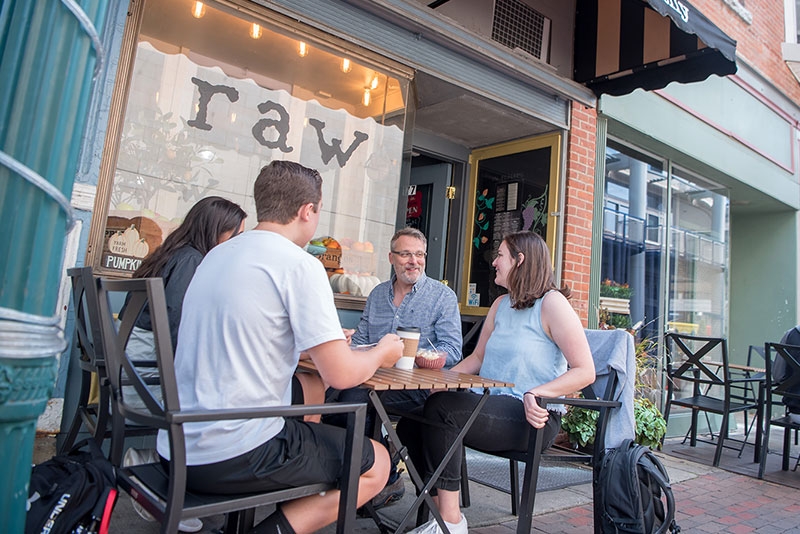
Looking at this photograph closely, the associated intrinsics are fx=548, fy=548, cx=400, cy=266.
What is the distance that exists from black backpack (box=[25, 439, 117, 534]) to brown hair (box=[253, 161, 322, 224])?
835mm

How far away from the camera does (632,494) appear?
221cm

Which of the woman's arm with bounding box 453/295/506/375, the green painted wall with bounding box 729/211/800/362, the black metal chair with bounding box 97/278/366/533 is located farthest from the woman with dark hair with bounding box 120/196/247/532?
the green painted wall with bounding box 729/211/800/362

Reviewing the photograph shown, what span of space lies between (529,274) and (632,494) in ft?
3.32

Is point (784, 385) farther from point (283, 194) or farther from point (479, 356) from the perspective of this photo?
point (283, 194)

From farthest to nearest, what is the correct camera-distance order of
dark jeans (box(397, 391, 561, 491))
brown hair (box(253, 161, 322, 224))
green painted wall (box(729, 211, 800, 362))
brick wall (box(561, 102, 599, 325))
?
1. green painted wall (box(729, 211, 800, 362))
2. brick wall (box(561, 102, 599, 325))
3. dark jeans (box(397, 391, 561, 491))
4. brown hair (box(253, 161, 322, 224))

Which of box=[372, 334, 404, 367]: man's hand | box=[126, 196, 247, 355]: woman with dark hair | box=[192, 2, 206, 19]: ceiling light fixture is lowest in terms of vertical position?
box=[372, 334, 404, 367]: man's hand

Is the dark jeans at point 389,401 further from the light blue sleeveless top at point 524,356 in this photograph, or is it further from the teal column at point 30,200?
the teal column at point 30,200

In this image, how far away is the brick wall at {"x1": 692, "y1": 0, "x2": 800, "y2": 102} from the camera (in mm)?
7160

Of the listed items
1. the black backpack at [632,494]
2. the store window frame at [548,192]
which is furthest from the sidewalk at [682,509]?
the store window frame at [548,192]

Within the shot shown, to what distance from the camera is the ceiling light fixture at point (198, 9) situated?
3602 millimetres

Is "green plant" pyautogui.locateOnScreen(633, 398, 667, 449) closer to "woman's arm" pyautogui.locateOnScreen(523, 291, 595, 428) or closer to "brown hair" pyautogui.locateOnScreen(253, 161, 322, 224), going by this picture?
"woman's arm" pyautogui.locateOnScreen(523, 291, 595, 428)

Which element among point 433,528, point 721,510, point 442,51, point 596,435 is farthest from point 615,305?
point 433,528

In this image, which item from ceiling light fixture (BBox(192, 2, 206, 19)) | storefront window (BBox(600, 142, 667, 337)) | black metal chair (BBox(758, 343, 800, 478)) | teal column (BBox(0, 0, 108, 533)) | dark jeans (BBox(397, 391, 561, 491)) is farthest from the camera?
storefront window (BBox(600, 142, 667, 337))

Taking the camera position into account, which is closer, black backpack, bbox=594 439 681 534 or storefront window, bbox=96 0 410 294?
black backpack, bbox=594 439 681 534
